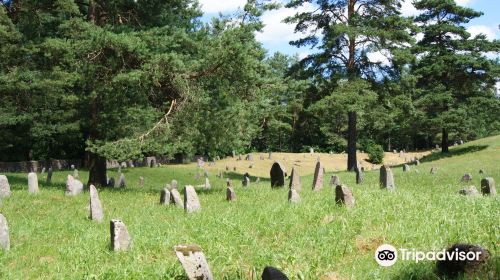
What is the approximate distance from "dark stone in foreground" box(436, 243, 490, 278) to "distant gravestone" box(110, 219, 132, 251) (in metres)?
4.79

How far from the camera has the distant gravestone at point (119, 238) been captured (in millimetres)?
7320

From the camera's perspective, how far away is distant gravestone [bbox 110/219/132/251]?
732 centimetres

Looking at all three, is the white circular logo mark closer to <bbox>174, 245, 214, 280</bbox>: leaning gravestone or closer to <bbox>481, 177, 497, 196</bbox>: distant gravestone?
<bbox>174, 245, 214, 280</bbox>: leaning gravestone

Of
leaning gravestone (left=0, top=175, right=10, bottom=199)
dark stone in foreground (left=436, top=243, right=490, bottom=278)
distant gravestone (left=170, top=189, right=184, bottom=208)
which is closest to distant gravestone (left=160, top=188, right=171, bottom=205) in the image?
distant gravestone (left=170, top=189, right=184, bottom=208)

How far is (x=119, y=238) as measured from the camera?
7.36 m

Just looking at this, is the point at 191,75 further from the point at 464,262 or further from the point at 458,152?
the point at 458,152

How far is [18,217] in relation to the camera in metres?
10.9

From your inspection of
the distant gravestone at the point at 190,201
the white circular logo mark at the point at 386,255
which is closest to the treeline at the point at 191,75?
the distant gravestone at the point at 190,201

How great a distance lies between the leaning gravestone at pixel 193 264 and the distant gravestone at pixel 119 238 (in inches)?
88.7

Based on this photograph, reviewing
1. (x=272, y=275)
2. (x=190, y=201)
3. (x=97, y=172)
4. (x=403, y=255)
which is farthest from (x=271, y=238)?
(x=97, y=172)

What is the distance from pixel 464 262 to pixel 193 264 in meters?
2.96

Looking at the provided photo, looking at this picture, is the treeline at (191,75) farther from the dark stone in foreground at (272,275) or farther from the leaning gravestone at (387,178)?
the dark stone in foreground at (272,275)

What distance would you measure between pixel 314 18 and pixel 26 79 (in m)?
20.1

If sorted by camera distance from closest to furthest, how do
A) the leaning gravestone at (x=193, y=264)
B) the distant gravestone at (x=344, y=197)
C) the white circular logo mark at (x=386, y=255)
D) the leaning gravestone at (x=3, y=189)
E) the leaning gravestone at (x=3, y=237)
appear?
the leaning gravestone at (x=193, y=264), the white circular logo mark at (x=386, y=255), the leaning gravestone at (x=3, y=237), the distant gravestone at (x=344, y=197), the leaning gravestone at (x=3, y=189)
